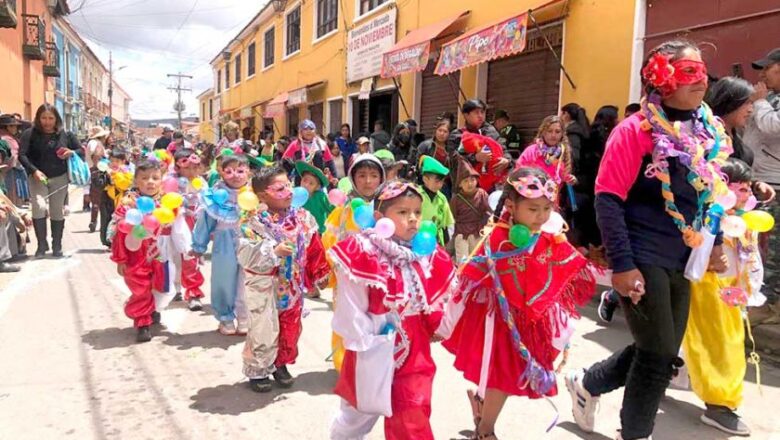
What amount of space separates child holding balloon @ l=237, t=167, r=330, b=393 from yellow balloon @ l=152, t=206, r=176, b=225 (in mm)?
1223

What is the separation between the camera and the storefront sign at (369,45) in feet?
48.5

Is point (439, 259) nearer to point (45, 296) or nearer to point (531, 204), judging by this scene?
point (531, 204)

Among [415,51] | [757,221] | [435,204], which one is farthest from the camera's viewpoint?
[415,51]

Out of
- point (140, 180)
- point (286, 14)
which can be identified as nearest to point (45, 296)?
point (140, 180)

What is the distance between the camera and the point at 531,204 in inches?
114

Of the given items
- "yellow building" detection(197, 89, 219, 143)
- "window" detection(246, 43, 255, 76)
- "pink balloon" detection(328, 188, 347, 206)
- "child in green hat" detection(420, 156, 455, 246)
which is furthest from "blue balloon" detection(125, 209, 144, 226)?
"yellow building" detection(197, 89, 219, 143)

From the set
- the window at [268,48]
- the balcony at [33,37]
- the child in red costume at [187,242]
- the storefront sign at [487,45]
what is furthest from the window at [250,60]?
the child in red costume at [187,242]

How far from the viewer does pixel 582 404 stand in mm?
3381

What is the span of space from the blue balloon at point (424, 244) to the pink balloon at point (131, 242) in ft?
10.1

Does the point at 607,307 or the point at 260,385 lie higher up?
the point at 607,307

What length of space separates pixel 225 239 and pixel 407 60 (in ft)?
24.8

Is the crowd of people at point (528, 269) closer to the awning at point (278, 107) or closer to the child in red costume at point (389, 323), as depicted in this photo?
the child in red costume at point (389, 323)

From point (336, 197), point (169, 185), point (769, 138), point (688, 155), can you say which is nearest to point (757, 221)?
point (688, 155)

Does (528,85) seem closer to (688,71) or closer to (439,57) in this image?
(439,57)
